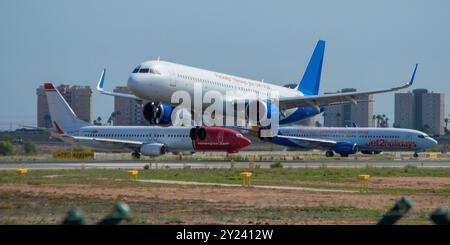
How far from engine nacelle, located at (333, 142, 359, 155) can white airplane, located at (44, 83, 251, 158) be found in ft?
39.5

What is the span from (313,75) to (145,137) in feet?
56.4

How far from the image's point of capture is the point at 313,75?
275 feet

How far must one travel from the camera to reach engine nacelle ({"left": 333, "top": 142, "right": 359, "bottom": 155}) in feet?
291

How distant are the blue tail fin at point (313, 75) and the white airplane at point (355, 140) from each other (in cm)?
807

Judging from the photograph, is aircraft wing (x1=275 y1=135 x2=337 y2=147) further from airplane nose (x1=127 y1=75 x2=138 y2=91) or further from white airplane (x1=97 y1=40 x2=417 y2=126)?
airplane nose (x1=127 y1=75 x2=138 y2=91)

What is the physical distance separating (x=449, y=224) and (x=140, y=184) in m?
28.3

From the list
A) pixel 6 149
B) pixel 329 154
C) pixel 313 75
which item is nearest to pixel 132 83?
pixel 313 75

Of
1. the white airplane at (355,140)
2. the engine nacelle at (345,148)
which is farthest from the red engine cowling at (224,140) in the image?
the engine nacelle at (345,148)

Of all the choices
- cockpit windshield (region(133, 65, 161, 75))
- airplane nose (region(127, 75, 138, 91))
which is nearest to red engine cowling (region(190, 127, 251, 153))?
cockpit windshield (region(133, 65, 161, 75))

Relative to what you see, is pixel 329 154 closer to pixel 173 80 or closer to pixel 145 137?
pixel 145 137

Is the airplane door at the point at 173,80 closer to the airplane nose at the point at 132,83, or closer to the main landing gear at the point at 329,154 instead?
the airplane nose at the point at 132,83

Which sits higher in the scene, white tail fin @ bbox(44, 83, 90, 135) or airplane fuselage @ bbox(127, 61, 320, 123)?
airplane fuselage @ bbox(127, 61, 320, 123)

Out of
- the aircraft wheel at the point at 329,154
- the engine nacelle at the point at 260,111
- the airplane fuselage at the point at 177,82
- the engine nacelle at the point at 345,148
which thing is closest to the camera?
the airplane fuselage at the point at 177,82

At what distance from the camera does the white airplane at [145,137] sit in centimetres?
8125
